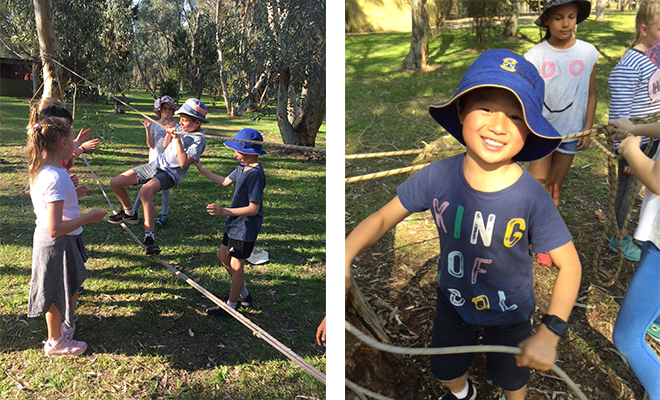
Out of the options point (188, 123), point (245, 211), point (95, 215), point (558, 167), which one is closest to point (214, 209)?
point (245, 211)

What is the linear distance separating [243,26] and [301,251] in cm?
191

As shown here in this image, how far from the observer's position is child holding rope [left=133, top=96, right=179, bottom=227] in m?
2.56

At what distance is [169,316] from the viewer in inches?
80.9

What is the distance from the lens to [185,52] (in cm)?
368

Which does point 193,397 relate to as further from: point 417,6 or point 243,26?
point 417,6

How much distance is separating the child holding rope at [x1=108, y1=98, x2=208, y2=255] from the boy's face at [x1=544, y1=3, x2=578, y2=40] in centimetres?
160

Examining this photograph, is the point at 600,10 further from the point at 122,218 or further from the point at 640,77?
the point at 122,218

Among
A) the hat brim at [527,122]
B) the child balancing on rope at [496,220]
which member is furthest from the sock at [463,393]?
the hat brim at [527,122]

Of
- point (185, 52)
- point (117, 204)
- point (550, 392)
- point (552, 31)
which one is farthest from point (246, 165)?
point (185, 52)

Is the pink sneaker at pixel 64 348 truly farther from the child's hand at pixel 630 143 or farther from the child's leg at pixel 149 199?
the child's hand at pixel 630 143

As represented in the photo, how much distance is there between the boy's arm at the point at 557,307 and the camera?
0.89 metres

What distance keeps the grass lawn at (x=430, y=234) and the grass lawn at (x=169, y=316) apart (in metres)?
0.40

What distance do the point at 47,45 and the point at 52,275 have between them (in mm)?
1107

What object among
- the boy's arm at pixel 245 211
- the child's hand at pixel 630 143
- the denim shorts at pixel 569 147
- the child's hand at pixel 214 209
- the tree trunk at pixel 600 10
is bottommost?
the boy's arm at pixel 245 211
